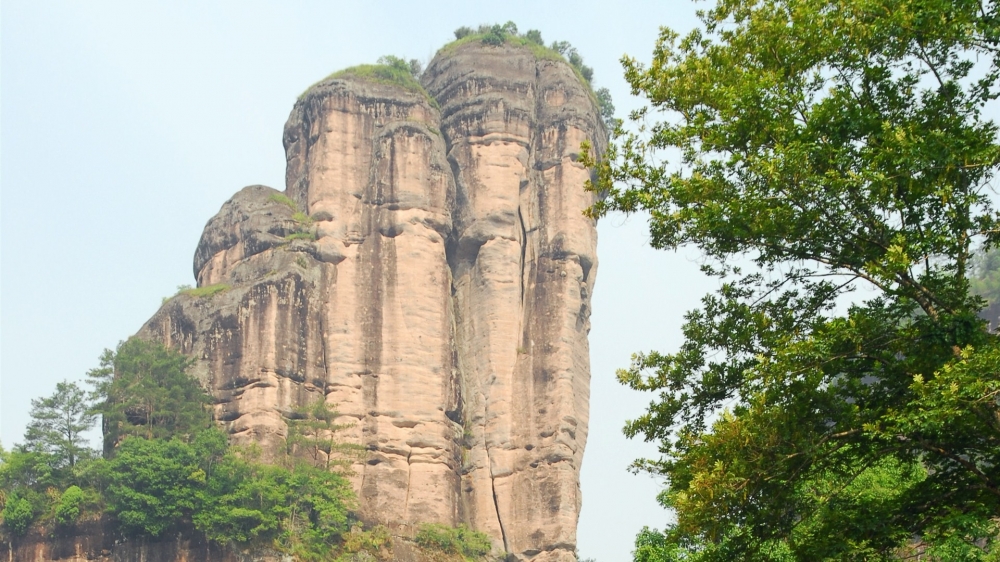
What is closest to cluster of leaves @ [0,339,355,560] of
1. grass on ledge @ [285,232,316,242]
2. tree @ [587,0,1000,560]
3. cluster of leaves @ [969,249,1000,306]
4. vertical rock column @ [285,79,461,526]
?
vertical rock column @ [285,79,461,526]

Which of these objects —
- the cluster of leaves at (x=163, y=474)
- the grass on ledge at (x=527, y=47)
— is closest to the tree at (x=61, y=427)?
the cluster of leaves at (x=163, y=474)

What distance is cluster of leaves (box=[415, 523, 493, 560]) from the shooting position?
53.4m

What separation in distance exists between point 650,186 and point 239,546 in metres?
36.3

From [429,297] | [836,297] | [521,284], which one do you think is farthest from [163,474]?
[836,297]

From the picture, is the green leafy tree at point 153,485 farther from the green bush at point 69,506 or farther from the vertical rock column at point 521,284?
the vertical rock column at point 521,284

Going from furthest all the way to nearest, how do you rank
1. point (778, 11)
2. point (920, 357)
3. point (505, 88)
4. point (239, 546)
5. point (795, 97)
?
point (505, 88) → point (239, 546) → point (778, 11) → point (795, 97) → point (920, 357)

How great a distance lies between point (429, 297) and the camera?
59312 millimetres

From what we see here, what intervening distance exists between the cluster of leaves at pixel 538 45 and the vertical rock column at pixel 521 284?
75 cm

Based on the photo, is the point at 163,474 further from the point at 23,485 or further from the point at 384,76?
the point at 384,76

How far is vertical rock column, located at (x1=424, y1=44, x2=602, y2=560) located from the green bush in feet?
50.8

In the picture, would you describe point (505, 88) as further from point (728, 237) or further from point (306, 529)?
point (728, 237)

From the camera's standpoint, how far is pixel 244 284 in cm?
5891

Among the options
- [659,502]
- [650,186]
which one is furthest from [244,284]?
[650,186]

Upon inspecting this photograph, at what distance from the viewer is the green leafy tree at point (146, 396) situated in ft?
180
